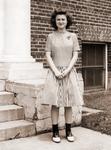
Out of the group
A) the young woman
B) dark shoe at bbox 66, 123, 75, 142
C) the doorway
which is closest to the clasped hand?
the young woman

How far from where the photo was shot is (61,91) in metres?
4.62

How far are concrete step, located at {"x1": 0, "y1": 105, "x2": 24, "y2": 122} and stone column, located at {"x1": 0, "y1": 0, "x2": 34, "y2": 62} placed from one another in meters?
1.21

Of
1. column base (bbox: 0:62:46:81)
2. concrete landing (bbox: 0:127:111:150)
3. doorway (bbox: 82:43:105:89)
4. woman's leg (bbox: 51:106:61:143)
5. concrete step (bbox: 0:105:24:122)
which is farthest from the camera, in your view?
doorway (bbox: 82:43:105:89)

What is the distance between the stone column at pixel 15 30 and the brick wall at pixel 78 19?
108 centimetres

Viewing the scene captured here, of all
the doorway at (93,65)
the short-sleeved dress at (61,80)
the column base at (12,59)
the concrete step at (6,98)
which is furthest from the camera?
the doorway at (93,65)

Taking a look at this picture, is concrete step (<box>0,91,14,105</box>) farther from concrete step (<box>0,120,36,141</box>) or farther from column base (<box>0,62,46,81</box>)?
concrete step (<box>0,120,36,141</box>)

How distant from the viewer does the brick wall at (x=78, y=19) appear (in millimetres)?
7625

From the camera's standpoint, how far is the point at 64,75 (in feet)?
15.0

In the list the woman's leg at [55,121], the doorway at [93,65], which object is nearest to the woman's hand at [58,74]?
the woman's leg at [55,121]

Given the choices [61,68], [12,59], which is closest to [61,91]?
[61,68]

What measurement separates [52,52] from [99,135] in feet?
4.50

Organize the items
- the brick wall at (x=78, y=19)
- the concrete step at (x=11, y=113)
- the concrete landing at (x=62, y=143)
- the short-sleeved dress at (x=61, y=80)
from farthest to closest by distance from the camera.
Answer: the brick wall at (x=78, y=19), the concrete step at (x=11, y=113), the short-sleeved dress at (x=61, y=80), the concrete landing at (x=62, y=143)

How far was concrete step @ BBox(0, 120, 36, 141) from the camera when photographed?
478 cm

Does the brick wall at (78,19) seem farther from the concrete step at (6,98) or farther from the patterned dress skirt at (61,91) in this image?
the patterned dress skirt at (61,91)
